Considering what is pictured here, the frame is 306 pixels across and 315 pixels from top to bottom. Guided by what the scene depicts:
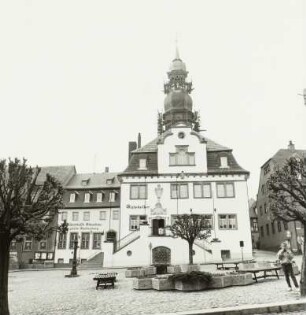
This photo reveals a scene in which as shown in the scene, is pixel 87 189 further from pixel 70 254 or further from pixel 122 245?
pixel 122 245

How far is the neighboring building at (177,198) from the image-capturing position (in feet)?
106

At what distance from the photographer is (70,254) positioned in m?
41.6

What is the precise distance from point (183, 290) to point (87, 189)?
33.4m

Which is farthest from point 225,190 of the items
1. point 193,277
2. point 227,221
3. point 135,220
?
point 193,277

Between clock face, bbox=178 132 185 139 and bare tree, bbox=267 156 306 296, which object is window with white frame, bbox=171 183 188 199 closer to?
clock face, bbox=178 132 185 139

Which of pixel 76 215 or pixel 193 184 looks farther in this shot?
pixel 76 215

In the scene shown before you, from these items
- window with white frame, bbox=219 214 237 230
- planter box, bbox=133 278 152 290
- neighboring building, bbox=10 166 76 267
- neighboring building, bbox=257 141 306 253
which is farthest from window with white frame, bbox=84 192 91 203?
planter box, bbox=133 278 152 290

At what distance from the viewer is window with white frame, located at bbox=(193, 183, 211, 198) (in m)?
36.5

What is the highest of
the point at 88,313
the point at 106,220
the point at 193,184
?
the point at 193,184

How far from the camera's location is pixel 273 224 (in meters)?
Result: 46.5

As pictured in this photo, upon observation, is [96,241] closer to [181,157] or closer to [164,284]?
[181,157]

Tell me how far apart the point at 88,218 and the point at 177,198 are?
1307 cm

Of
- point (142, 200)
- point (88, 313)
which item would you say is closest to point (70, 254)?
point (142, 200)

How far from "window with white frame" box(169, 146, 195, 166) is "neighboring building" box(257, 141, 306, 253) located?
9.99 metres
